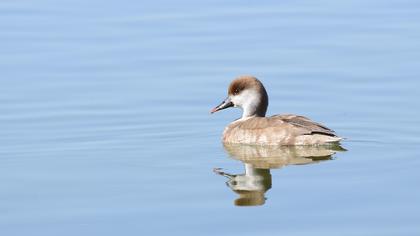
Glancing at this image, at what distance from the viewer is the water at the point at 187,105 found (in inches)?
387

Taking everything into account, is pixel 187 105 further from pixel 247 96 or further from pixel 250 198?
pixel 250 198

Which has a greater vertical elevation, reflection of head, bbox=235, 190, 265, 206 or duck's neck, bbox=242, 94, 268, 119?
duck's neck, bbox=242, 94, 268, 119

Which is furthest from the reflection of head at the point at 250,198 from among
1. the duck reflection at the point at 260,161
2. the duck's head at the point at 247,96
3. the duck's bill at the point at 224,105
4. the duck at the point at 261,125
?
the duck's bill at the point at 224,105

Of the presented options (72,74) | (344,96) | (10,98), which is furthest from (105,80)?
(344,96)

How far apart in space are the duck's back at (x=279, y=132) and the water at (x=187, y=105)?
0.23m

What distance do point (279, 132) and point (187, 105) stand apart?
162 cm

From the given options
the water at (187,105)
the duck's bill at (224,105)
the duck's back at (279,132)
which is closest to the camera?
the water at (187,105)

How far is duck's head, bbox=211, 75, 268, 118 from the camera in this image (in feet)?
44.9

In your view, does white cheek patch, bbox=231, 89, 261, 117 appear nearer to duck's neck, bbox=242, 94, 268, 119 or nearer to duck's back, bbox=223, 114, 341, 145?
duck's neck, bbox=242, 94, 268, 119

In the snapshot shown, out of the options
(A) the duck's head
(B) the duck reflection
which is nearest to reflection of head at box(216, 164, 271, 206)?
(B) the duck reflection

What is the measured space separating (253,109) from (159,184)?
125 inches

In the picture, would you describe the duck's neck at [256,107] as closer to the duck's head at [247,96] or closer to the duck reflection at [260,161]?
the duck's head at [247,96]

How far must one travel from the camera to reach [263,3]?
→ 64.0ft

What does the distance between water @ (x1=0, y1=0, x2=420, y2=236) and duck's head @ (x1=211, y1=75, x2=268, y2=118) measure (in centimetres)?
33
